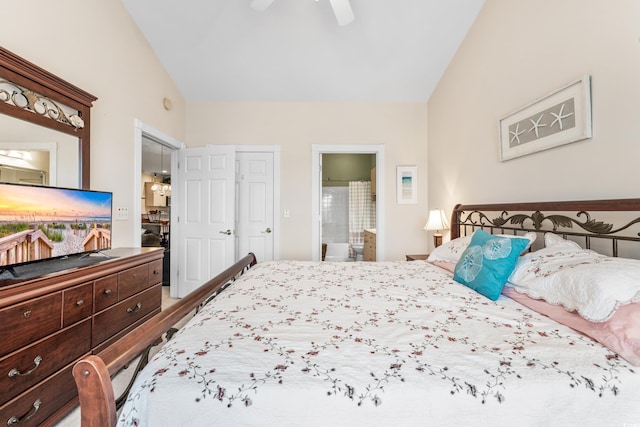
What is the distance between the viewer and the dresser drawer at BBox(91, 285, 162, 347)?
1669 millimetres

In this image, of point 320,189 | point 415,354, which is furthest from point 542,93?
point 320,189

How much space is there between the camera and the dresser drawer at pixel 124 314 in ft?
5.48

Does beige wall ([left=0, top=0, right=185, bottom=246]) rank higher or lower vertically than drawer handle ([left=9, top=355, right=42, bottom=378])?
higher

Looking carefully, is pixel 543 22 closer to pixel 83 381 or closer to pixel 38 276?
pixel 83 381

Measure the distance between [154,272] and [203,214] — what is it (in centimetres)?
125

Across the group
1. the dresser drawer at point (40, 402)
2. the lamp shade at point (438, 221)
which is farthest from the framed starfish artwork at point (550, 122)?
the dresser drawer at point (40, 402)

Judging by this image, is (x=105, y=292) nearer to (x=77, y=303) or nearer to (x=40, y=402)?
(x=77, y=303)

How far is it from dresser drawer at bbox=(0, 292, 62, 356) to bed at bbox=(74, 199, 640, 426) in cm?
67

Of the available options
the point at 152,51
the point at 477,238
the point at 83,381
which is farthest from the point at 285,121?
the point at 83,381

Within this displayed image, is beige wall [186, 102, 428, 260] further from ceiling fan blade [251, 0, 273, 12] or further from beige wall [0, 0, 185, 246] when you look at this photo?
ceiling fan blade [251, 0, 273, 12]

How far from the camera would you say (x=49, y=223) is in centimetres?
160

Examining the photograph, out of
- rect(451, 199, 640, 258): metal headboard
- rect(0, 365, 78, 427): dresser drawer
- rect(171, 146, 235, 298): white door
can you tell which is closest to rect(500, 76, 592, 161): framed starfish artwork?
rect(451, 199, 640, 258): metal headboard

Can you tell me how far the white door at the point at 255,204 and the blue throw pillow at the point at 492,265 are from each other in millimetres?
2532

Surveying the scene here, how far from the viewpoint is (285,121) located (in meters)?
3.60
